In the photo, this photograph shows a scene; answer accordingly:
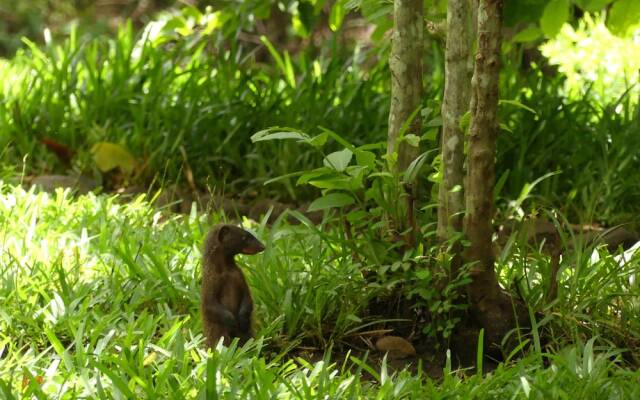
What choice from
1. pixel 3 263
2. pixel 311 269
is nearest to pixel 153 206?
pixel 3 263

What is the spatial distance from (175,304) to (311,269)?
513mm

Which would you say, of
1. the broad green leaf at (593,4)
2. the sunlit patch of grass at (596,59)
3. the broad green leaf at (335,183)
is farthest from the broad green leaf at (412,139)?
the sunlit patch of grass at (596,59)

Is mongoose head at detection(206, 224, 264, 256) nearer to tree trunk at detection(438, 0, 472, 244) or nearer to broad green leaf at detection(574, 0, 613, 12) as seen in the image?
tree trunk at detection(438, 0, 472, 244)

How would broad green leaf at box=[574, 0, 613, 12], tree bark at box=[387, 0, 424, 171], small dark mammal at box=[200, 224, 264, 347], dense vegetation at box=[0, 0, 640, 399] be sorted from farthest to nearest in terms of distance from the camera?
broad green leaf at box=[574, 0, 613, 12] < tree bark at box=[387, 0, 424, 171] < small dark mammal at box=[200, 224, 264, 347] < dense vegetation at box=[0, 0, 640, 399]

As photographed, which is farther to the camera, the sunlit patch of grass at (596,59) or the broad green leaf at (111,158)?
the sunlit patch of grass at (596,59)

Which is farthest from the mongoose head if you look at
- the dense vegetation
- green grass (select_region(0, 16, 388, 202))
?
green grass (select_region(0, 16, 388, 202))

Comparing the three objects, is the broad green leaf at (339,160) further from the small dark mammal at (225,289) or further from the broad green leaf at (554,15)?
the broad green leaf at (554,15)

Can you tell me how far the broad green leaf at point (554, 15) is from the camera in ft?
14.8

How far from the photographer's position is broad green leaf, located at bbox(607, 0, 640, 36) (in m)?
4.33

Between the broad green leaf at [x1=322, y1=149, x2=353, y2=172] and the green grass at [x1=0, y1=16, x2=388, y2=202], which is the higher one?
the broad green leaf at [x1=322, y1=149, x2=353, y2=172]

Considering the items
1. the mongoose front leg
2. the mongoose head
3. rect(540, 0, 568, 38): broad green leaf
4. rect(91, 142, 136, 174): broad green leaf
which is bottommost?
rect(91, 142, 136, 174): broad green leaf

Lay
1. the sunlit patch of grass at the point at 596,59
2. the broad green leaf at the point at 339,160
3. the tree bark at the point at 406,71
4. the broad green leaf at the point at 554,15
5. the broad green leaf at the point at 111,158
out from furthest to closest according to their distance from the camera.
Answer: the sunlit patch of grass at the point at 596,59
the broad green leaf at the point at 111,158
the broad green leaf at the point at 554,15
the tree bark at the point at 406,71
the broad green leaf at the point at 339,160

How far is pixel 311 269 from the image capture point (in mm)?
4230

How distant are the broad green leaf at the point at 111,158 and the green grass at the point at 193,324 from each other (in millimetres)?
1044
